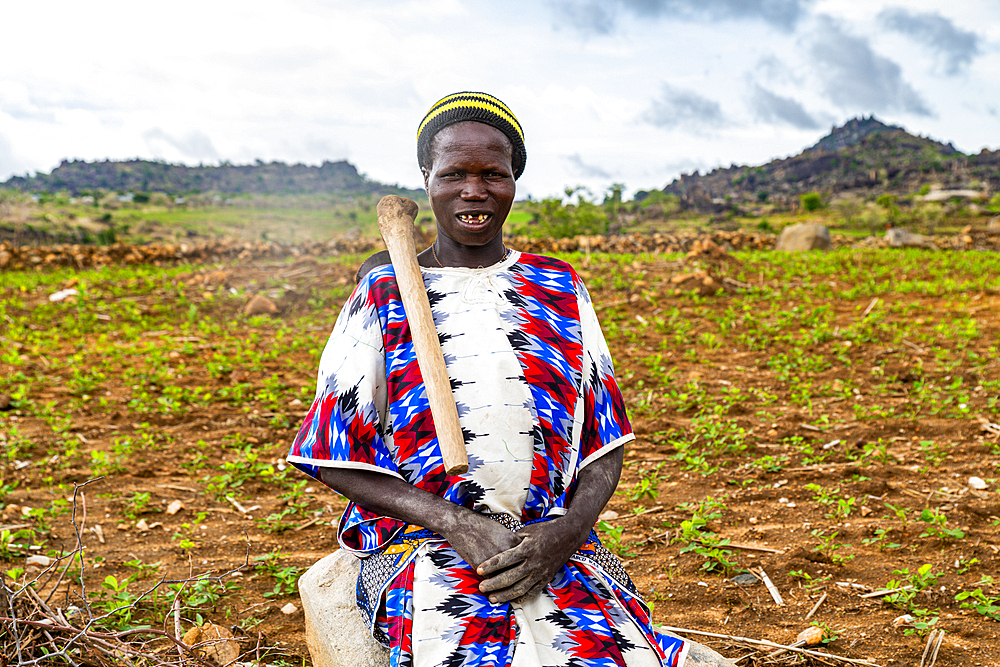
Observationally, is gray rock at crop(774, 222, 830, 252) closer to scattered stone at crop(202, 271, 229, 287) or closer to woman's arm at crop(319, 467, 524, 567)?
scattered stone at crop(202, 271, 229, 287)

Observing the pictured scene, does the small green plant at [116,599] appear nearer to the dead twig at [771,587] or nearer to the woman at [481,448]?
the woman at [481,448]

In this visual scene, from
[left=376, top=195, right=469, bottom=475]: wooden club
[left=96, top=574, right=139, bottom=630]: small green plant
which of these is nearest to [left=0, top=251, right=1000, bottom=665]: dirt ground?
[left=96, top=574, right=139, bottom=630]: small green plant

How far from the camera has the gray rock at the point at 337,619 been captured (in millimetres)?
1889

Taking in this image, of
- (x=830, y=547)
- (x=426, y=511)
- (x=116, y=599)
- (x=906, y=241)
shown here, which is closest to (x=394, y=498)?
(x=426, y=511)

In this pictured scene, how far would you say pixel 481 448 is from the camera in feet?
5.44

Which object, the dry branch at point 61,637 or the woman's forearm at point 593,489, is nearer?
the woman's forearm at point 593,489

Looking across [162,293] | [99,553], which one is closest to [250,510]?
[99,553]

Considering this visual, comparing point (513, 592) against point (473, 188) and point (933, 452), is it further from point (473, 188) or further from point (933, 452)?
point (933, 452)

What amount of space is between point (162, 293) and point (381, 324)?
9.21m

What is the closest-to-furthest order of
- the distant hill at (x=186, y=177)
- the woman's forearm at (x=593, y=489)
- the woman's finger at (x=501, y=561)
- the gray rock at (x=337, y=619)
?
the woman's finger at (x=501, y=561) → the woman's forearm at (x=593, y=489) → the gray rock at (x=337, y=619) → the distant hill at (x=186, y=177)

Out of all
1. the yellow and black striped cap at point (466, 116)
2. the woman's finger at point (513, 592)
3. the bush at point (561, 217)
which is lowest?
the woman's finger at point (513, 592)

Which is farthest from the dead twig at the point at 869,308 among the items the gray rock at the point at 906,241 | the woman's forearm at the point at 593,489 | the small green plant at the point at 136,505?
the gray rock at the point at 906,241

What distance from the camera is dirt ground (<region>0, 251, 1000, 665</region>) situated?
291cm

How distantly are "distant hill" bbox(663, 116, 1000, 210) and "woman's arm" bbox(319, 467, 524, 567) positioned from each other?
53975mm
